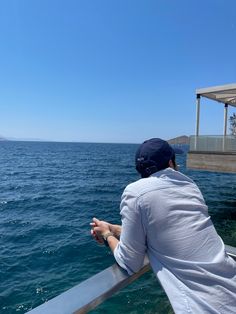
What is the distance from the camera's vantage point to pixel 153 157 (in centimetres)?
184

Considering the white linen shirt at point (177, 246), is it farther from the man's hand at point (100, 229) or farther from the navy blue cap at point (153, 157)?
the man's hand at point (100, 229)

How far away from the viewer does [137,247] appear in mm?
1697

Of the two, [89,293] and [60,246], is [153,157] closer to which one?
[89,293]

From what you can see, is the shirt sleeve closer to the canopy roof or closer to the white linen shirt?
the white linen shirt

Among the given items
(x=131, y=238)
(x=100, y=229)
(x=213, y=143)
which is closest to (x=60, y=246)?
(x=100, y=229)

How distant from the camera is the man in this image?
1483mm

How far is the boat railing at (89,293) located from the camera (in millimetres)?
1343

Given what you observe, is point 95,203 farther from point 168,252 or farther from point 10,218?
point 168,252

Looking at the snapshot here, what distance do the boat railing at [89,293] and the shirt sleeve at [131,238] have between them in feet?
0.21

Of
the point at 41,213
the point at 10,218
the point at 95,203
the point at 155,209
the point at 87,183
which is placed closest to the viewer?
the point at 155,209

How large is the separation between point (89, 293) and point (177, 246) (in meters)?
0.53

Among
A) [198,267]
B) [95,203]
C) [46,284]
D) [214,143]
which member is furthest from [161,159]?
[95,203]

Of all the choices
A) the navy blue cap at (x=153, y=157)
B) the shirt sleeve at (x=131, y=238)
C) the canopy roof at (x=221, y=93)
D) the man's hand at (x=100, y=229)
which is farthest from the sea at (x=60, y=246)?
the canopy roof at (x=221, y=93)

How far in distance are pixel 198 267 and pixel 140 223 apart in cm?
38
